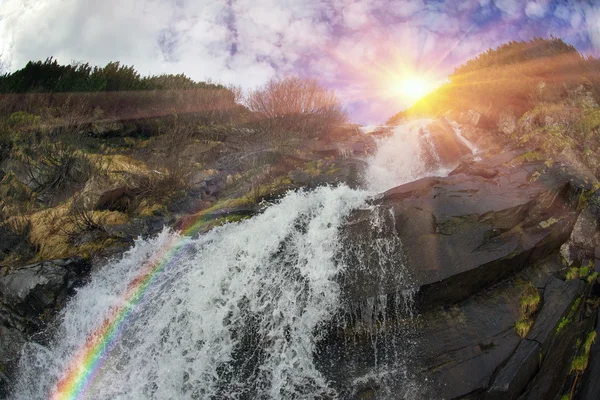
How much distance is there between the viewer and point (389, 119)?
103 ft

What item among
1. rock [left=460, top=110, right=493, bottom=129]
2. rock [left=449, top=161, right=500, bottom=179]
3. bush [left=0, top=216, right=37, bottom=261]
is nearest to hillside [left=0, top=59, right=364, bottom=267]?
bush [left=0, top=216, right=37, bottom=261]

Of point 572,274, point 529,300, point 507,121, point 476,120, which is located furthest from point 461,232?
point 476,120

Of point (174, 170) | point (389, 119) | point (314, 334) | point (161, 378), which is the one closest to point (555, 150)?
point (314, 334)

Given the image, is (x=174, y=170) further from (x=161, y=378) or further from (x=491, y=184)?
(x=491, y=184)

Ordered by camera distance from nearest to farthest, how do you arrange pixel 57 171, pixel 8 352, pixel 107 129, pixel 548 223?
pixel 548 223 → pixel 8 352 → pixel 57 171 → pixel 107 129

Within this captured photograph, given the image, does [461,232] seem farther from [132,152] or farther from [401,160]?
[132,152]

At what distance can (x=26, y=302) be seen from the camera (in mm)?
9047

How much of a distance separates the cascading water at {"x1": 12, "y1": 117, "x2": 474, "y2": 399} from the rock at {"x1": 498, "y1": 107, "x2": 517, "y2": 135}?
11849mm

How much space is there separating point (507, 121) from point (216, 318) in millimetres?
17657

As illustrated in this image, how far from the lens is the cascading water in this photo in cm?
689

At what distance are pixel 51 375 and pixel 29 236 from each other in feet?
18.0

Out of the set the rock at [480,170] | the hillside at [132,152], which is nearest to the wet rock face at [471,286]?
the rock at [480,170]

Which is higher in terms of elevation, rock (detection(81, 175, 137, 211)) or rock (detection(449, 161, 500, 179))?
rock (detection(81, 175, 137, 211))

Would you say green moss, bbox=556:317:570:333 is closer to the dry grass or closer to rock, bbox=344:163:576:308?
rock, bbox=344:163:576:308
